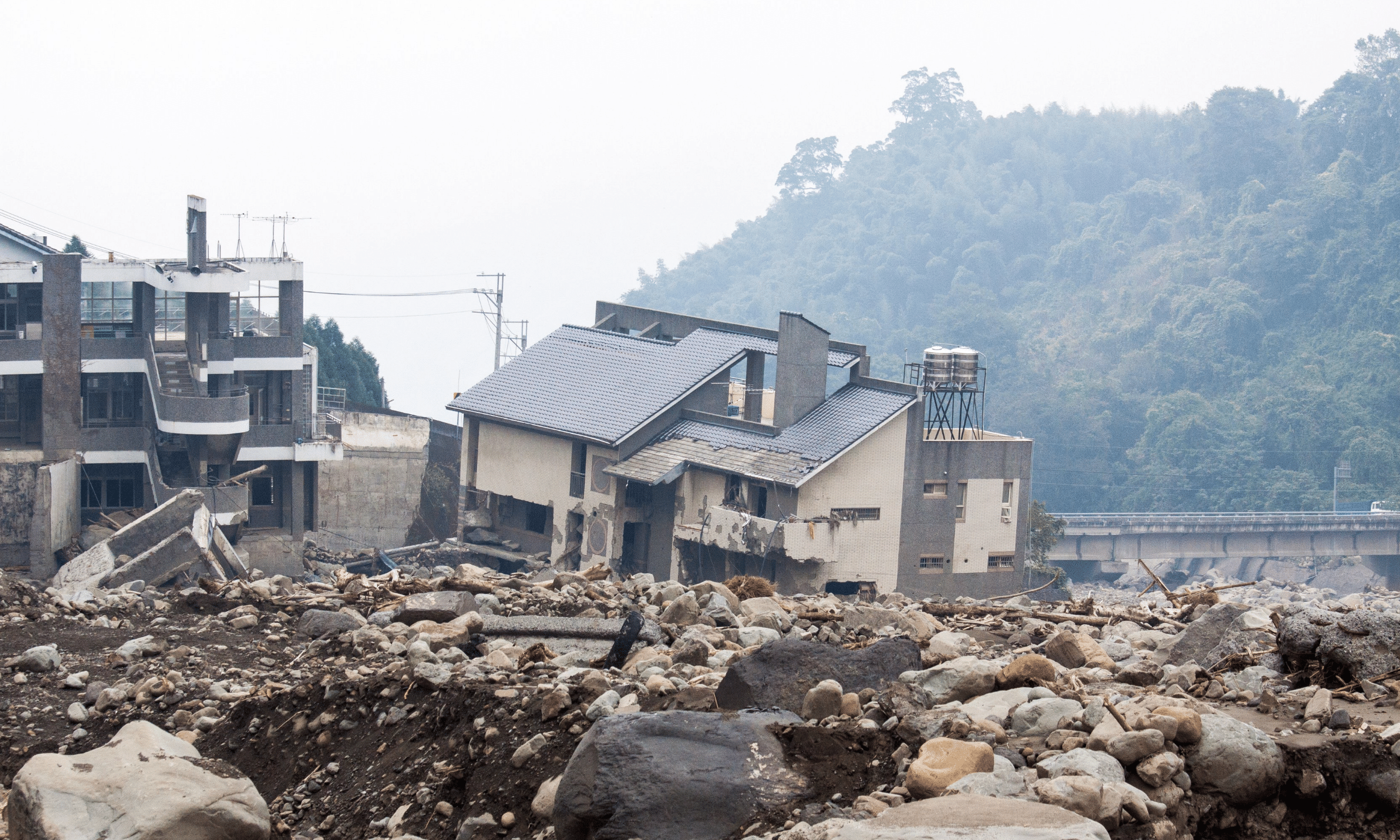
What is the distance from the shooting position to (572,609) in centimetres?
1252

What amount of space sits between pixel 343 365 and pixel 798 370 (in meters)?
26.4

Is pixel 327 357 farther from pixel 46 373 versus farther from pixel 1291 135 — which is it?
pixel 1291 135

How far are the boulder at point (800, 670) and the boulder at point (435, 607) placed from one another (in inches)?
166

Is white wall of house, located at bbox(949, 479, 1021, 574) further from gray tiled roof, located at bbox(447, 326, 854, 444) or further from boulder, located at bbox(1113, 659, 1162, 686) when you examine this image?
boulder, located at bbox(1113, 659, 1162, 686)

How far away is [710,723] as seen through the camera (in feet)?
22.9

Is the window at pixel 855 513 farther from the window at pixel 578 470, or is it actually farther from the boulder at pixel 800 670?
the boulder at pixel 800 670

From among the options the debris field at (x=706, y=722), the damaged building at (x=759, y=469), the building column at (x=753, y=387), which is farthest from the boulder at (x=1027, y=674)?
the building column at (x=753, y=387)

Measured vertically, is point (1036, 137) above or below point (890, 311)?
above

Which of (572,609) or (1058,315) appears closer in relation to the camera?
(572,609)

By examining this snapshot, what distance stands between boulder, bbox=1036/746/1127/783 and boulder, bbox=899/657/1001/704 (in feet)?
4.19

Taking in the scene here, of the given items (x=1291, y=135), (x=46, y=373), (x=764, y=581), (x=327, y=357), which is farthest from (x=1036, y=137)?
(x=764, y=581)

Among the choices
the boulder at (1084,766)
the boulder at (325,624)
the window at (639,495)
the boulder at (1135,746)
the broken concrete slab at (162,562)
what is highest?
the boulder at (1135,746)

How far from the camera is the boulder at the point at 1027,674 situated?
304 inches

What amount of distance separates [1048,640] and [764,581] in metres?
4.05
